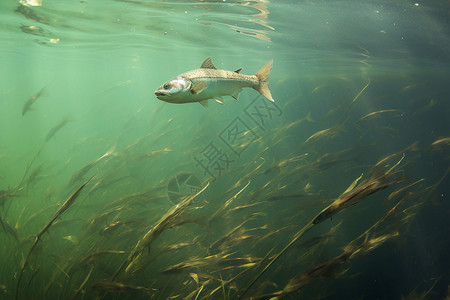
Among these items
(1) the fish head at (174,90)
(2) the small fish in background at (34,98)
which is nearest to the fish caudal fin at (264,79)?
(1) the fish head at (174,90)

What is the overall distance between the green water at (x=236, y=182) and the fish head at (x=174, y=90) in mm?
1242

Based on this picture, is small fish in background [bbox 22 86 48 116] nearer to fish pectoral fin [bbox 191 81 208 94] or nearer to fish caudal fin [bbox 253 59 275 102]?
fish caudal fin [bbox 253 59 275 102]

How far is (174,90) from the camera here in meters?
2.76

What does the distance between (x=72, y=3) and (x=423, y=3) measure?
14.5m

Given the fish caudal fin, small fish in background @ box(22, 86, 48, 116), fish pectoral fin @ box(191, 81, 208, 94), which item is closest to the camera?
fish pectoral fin @ box(191, 81, 208, 94)

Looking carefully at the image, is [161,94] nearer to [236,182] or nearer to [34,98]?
[236,182]

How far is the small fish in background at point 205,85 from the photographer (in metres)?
2.77

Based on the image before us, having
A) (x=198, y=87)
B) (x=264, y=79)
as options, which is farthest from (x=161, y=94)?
(x=264, y=79)

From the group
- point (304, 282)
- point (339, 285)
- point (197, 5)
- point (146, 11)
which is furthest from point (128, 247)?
point (146, 11)

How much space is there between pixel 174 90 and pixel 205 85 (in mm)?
449

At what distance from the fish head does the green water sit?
1242 mm

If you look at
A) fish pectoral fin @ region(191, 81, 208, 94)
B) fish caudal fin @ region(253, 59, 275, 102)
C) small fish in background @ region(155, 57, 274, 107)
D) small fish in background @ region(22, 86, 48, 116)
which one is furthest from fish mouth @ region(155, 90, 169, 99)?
small fish in background @ region(22, 86, 48, 116)

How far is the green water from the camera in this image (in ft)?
14.6

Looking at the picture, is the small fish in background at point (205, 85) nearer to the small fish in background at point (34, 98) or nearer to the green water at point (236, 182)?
the green water at point (236, 182)
